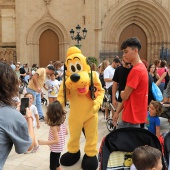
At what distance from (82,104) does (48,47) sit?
16.7 m

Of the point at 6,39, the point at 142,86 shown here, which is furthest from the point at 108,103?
the point at 6,39

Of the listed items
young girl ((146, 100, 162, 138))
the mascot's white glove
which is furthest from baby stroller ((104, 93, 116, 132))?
the mascot's white glove

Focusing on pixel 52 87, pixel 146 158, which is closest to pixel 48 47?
pixel 52 87

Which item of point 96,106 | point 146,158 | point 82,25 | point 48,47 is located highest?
point 82,25

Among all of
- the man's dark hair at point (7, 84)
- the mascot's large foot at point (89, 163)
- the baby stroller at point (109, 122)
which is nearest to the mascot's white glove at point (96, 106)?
the mascot's large foot at point (89, 163)

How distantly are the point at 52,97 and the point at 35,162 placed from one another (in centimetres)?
327

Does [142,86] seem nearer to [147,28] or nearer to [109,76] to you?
[109,76]

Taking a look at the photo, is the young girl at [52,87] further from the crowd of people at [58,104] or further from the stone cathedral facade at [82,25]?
the stone cathedral facade at [82,25]

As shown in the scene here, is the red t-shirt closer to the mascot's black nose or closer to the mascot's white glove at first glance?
the mascot's white glove

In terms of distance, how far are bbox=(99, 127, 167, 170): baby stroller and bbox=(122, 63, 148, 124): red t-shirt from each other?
1.69 feet

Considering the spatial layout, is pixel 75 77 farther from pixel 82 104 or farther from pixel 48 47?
pixel 48 47

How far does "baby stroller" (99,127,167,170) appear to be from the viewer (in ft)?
9.42

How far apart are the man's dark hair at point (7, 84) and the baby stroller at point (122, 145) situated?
4.77 ft

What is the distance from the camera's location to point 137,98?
343 centimetres
